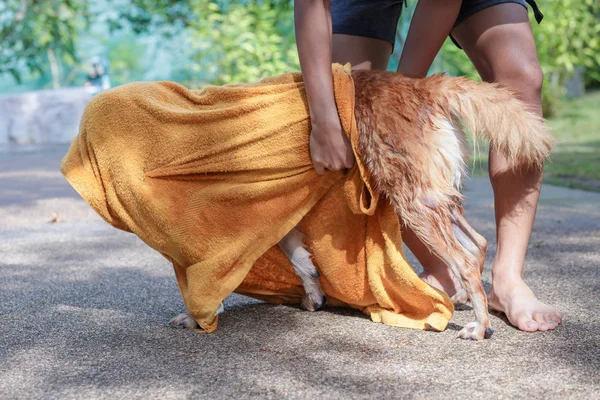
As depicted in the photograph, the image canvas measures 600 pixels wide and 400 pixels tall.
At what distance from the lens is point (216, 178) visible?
288 centimetres

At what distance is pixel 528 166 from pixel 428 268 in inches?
27.4

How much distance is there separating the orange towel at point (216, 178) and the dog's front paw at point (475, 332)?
12cm

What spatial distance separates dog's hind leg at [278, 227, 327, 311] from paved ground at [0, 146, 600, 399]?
10 cm

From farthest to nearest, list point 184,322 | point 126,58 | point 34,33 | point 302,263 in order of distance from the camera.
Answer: point 126,58, point 34,33, point 302,263, point 184,322

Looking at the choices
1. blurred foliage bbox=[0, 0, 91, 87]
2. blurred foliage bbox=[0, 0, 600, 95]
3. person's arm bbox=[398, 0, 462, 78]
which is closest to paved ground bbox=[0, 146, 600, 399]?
person's arm bbox=[398, 0, 462, 78]

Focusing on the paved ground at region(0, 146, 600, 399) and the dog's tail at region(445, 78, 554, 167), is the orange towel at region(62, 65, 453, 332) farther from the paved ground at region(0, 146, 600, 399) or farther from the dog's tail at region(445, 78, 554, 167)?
the dog's tail at region(445, 78, 554, 167)

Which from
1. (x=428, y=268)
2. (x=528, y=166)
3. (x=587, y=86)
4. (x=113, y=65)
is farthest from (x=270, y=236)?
(x=113, y=65)

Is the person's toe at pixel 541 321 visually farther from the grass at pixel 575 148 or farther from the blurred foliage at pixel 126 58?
the blurred foliage at pixel 126 58

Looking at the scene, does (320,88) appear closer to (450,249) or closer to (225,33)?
(450,249)

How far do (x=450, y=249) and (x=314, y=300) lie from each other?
720 mm

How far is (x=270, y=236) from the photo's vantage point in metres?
2.88

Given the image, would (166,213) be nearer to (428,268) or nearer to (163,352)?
(163,352)

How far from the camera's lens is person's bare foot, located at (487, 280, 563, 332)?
109 inches

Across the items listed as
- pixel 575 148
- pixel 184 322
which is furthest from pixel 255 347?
pixel 575 148
